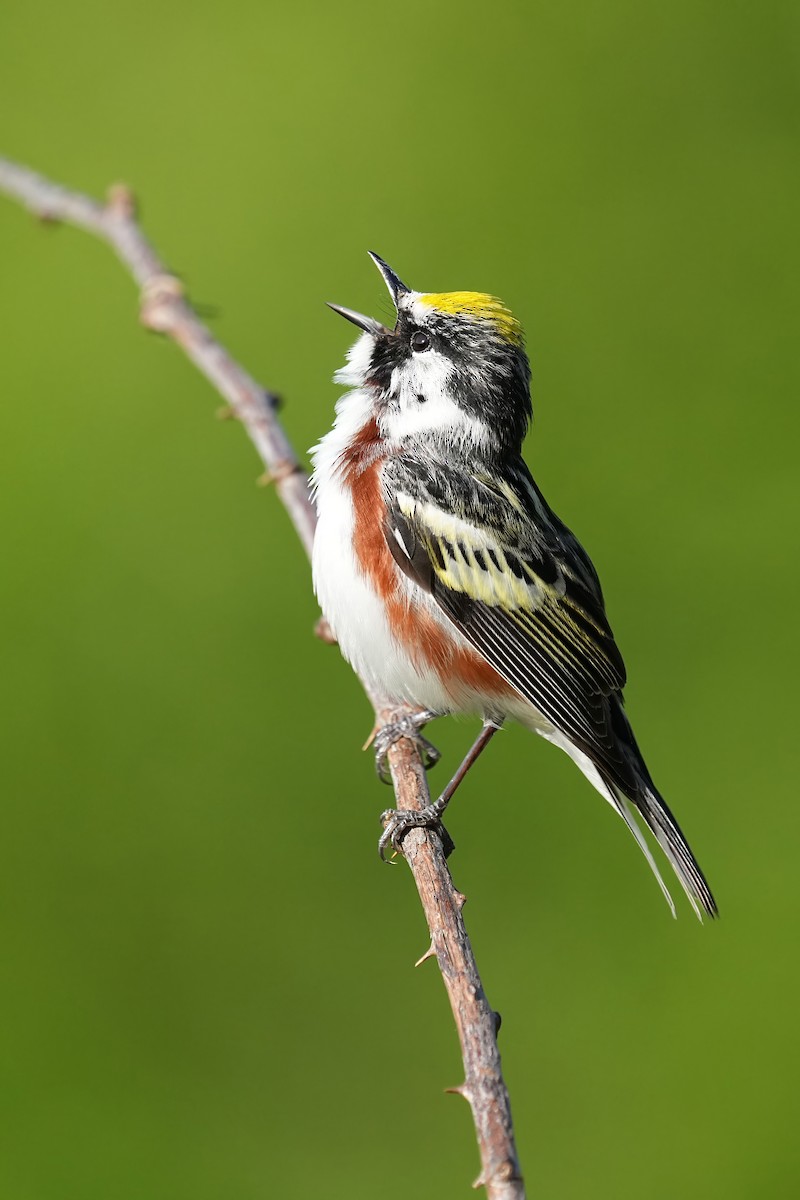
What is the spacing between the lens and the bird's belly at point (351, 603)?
9.36 ft

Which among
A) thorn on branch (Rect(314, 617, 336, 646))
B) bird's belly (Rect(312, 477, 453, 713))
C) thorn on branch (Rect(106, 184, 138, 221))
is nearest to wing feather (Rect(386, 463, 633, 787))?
bird's belly (Rect(312, 477, 453, 713))

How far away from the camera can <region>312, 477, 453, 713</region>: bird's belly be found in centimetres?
285

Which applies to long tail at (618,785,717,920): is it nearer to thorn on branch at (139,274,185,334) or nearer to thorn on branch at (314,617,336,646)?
thorn on branch at (314,617,336,646)

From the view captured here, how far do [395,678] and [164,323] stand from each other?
106cm

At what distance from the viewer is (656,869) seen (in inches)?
110

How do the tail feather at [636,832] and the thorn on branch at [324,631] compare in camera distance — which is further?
the thorn on branch at [324,631]

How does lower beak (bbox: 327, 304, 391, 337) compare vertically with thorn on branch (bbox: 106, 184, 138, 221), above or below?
below

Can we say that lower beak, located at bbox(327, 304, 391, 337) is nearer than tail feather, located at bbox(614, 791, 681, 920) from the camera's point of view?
No

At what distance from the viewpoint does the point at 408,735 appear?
3.06m

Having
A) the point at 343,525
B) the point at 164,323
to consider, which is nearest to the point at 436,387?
the point at 343,525

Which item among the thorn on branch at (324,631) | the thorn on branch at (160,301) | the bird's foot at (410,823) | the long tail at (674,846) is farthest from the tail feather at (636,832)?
the thorn on branch at (160,301)

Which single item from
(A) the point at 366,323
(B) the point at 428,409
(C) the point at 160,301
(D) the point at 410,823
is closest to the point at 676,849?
(D) the point at 410,823

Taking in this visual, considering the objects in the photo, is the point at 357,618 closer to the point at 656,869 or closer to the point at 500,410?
the point at 500,410

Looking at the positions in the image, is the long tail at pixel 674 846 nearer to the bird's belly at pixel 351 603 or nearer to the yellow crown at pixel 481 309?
the bird's belly at pixel 351 603
